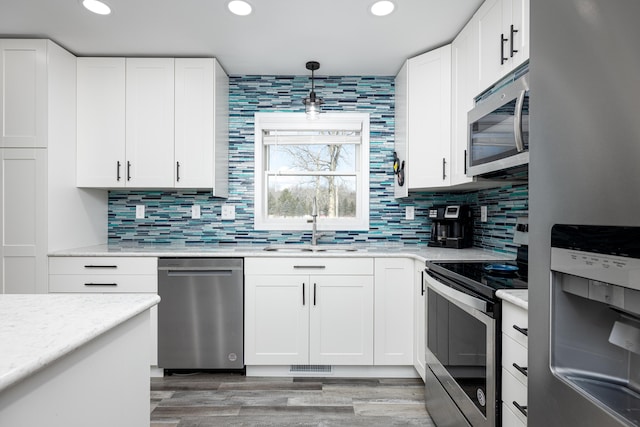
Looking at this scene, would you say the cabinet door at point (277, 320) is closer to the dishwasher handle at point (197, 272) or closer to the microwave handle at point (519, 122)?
the dishwasher handle at point (197, 272)

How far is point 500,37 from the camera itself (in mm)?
1839

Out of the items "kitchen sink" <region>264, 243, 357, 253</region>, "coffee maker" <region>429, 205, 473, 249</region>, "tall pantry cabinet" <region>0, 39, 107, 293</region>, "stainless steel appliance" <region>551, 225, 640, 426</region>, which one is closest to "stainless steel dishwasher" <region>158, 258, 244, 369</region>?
"kitchen sink" <region>264, 243, 357, 253</region>

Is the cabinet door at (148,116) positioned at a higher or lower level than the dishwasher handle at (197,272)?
higher

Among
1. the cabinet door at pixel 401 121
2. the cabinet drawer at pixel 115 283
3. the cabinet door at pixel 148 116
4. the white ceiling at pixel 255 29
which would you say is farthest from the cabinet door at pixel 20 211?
the cabinet door at pixel 401 121

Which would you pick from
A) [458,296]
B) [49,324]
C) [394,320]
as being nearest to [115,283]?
[49,324]

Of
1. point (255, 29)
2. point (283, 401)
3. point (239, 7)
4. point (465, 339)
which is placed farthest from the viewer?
point (255, 29)

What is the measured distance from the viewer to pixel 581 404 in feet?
2.18

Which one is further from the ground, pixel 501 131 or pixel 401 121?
pixel 401 121

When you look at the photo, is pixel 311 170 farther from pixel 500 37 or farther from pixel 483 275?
pixel 483 275

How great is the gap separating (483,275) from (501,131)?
68cm

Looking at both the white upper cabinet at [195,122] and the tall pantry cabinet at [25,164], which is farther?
the white upper cabinet at [195,122]

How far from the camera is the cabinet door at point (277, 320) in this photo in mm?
2539

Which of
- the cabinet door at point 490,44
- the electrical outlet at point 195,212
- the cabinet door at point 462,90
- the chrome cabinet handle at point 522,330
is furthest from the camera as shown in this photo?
the electrical outlet at point 195,212

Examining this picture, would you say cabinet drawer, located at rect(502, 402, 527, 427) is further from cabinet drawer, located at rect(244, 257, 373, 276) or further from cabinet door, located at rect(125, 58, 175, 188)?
cabinet door, located at rect(125, 58, 175, 188)
